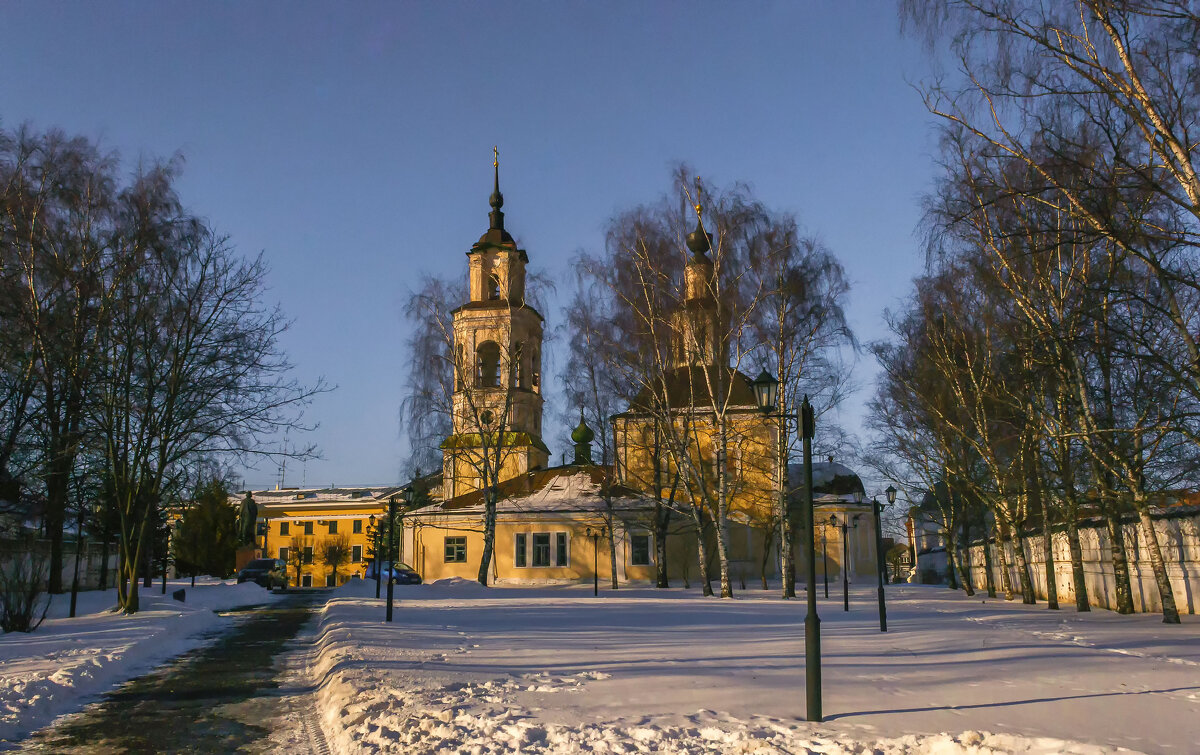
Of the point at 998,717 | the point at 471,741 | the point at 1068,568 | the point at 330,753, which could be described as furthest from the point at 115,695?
the point at 1068,568

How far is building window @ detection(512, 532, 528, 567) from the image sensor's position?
153 ft

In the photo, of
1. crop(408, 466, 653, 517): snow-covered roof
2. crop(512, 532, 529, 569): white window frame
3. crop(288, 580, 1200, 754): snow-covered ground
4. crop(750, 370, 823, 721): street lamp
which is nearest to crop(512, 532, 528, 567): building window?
crop(512, 532, 529, 569): white window frame

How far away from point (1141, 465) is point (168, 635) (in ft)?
62.9

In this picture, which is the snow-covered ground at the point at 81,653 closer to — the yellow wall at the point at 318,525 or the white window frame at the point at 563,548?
the white window frame at the point at 563,548

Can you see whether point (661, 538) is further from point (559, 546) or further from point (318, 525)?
point (318, 525)

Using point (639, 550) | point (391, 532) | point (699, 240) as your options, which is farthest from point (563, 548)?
point (391, 532)

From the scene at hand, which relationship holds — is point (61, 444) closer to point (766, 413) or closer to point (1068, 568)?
point (766, 413)

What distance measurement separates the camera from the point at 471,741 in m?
7.42

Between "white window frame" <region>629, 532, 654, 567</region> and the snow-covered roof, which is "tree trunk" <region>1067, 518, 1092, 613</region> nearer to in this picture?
the snow-covered roof

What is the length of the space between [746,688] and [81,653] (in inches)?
396

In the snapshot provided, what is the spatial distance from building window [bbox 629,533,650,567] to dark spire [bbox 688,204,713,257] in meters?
19.5

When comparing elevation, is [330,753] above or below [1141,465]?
below

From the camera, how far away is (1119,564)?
21359 millimetres

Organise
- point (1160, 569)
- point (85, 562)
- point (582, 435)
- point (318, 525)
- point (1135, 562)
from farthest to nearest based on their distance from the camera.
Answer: point (318, 525), point (582, 435), point (85, 562), point (1135, 562), point (1160, 569)
